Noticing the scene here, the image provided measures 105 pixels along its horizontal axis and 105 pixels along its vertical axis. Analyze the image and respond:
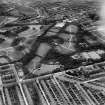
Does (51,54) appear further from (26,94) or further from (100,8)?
(100,8)

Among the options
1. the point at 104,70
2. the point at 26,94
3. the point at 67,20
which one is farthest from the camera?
the point at 67,20

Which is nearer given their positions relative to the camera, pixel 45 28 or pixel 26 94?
pixel 26 94

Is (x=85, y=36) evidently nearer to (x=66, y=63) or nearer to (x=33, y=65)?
(x=66, y=63)

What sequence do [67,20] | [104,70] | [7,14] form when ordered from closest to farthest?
[104,70] → [67,20] → [7,14]

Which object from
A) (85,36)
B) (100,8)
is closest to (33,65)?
(85,36)

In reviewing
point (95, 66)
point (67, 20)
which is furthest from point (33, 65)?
point (67, 20)

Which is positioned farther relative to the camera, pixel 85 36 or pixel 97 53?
pixel 85 36
